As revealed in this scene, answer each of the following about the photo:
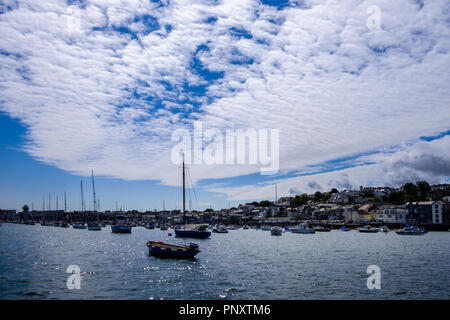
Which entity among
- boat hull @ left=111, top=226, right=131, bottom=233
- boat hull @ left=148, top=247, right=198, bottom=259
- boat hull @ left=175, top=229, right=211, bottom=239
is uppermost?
boat hull @ left=148, top=247, right=198, bottom=259

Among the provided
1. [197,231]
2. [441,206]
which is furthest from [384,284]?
[441,206]

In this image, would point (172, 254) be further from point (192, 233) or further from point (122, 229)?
point (122, 229)

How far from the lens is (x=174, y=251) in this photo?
46281mm

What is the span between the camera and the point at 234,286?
2959 centimetres

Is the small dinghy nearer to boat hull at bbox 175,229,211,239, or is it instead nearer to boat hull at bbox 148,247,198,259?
boat hull at bbox 148,247,198,259

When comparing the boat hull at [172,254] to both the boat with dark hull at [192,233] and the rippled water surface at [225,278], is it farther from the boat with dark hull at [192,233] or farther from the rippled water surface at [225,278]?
the boat with dark hull at [192,233]

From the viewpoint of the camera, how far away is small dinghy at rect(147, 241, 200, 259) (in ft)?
150

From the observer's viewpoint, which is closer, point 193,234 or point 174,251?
point 174,251

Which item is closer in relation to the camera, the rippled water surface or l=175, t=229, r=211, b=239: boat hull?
the rippled water surface

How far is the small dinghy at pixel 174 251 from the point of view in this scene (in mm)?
45625

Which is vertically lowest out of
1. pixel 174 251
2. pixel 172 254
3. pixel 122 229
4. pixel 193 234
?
pixel 122 229

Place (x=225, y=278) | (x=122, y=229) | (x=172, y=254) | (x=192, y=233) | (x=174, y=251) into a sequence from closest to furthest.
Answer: (x=225, y=278), (x=174, y=251), (x=172, y=254), (x=192, y=233), (x=122, y=229)

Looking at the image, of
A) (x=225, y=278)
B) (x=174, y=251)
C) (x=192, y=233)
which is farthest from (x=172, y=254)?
(x=192, y=233)

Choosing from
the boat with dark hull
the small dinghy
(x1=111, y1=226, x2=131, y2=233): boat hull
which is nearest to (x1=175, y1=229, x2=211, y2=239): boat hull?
the boat with dark hull
